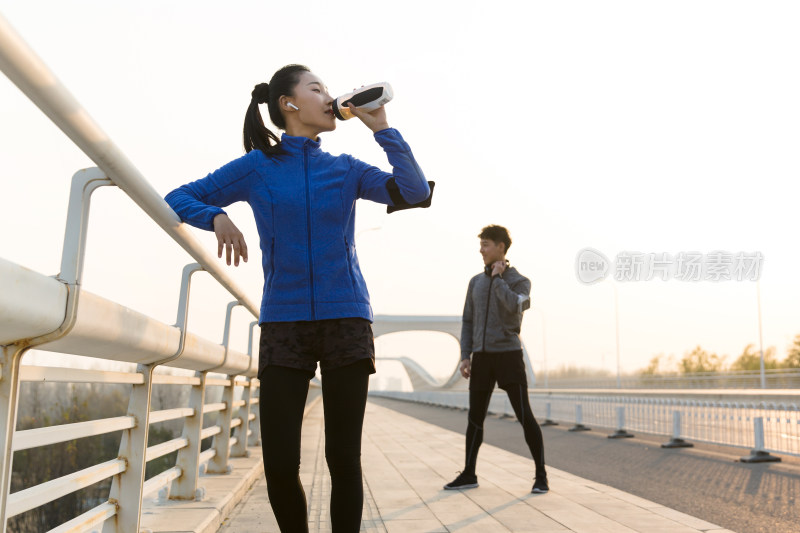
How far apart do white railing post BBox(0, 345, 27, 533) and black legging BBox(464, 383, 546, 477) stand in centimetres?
409

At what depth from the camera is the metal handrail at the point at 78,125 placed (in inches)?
53.0

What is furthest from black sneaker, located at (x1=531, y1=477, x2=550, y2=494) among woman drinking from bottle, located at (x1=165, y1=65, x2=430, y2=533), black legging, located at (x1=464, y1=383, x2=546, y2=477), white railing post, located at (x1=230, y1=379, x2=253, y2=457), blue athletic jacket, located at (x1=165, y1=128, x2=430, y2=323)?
blue athletic jacket, located at (x1=165, y1=128, x2=430, y2=323)

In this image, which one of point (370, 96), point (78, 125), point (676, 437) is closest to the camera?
point (78, 125)

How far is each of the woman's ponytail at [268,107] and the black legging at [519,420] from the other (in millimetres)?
3230

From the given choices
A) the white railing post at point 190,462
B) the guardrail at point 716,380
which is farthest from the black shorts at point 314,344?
the guardrail at point 716,380

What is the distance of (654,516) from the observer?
4.24m

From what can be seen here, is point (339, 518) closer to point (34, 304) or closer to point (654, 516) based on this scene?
point (34, 304)

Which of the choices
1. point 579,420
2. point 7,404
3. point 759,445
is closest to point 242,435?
point 7,404

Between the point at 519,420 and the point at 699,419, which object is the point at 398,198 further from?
the point at 699,419

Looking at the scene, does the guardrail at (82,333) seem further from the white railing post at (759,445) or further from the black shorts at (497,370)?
the white railing post at (759,445)

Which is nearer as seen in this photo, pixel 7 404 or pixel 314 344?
pixel 7 404

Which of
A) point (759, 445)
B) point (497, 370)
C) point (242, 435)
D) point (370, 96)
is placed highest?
point (370, 96)

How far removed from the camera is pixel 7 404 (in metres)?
1.57

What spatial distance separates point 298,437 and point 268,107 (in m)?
1.15
